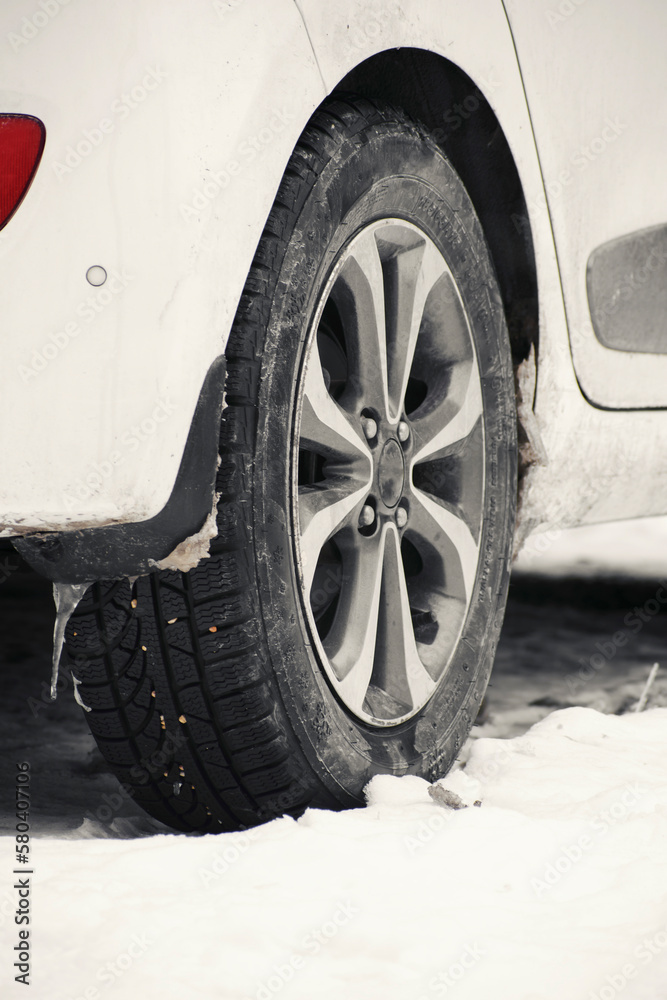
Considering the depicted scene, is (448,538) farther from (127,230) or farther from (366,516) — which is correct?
(127,230)

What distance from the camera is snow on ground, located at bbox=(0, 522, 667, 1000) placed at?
1027 mm

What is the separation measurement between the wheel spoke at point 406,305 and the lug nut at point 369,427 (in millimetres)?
79

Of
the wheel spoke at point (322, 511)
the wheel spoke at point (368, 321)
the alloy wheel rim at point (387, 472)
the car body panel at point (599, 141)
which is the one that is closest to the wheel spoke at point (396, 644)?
the alloy wheel rim at point (387, 472)

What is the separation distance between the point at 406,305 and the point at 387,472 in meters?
0.29

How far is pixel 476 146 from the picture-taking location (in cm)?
183

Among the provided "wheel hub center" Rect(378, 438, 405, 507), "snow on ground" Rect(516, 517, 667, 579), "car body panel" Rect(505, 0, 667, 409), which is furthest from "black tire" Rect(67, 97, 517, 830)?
"snow on ground" Rect(516, 517, 667, 579)

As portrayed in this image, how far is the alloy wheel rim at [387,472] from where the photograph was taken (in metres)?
1.52

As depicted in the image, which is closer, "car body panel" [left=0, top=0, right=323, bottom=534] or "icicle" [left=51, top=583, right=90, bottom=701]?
"car body panel" [left=0, top=0, right=323, bottom=534]

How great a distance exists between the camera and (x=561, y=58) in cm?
189

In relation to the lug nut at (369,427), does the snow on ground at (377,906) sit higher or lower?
lower

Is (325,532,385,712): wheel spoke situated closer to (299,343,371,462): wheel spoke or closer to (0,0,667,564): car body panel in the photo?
(299,343,371,462): wheel spoke

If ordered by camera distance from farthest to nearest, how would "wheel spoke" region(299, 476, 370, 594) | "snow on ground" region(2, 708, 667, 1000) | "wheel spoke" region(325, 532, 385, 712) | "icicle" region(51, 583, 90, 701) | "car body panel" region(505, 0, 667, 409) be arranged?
"car body panel" region(505, 0, 667, 409) → "wheel spoke" region(325, 532, 385, 712) → "wheel spoke" region(299, 476, 370, 594) → "icicle" region(51, 583, 90, 701) → "snow on ground" region(2, 708, 667, 1000)

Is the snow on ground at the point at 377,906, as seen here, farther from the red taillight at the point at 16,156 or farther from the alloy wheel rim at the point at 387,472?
the red taillight at the point at 16,156

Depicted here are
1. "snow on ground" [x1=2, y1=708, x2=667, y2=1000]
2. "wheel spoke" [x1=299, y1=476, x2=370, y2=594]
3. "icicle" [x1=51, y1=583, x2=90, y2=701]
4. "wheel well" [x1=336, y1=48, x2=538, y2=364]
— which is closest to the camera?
"snow on ground" [x1=2, y1=708, x2=667, y2=1000]
